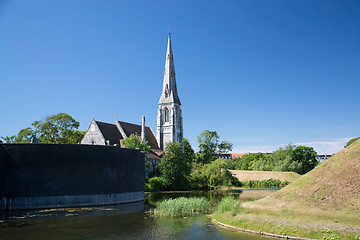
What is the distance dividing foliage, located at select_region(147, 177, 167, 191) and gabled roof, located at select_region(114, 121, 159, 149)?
674 inches

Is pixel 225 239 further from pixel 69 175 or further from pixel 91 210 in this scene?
pixel 69 175

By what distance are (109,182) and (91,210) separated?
4.54m

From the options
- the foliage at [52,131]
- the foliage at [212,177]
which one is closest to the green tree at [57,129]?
the foliage at [52,131]

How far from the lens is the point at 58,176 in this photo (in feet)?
94.4

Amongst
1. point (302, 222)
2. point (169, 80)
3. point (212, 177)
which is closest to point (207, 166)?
point (212, 177)

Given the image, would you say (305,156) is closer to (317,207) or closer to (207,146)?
(207,146)

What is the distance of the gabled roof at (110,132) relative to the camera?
205ft

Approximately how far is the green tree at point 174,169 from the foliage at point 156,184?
2.55 feet

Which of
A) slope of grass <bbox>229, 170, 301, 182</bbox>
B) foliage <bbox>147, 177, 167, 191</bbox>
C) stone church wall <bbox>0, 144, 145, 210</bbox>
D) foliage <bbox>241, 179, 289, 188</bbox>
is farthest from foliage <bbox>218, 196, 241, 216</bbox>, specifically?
slope of grass <bbox>229, 170, 301, 182</bbox>

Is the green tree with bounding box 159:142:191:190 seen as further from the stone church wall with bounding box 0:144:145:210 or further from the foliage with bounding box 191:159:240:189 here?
the stone church wall with bounding box 0:144:145:210

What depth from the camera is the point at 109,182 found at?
3153 centimetres

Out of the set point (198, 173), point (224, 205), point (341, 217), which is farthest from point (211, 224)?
point (198, 173)

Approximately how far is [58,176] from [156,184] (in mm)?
25376

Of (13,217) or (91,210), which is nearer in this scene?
(13,217)
